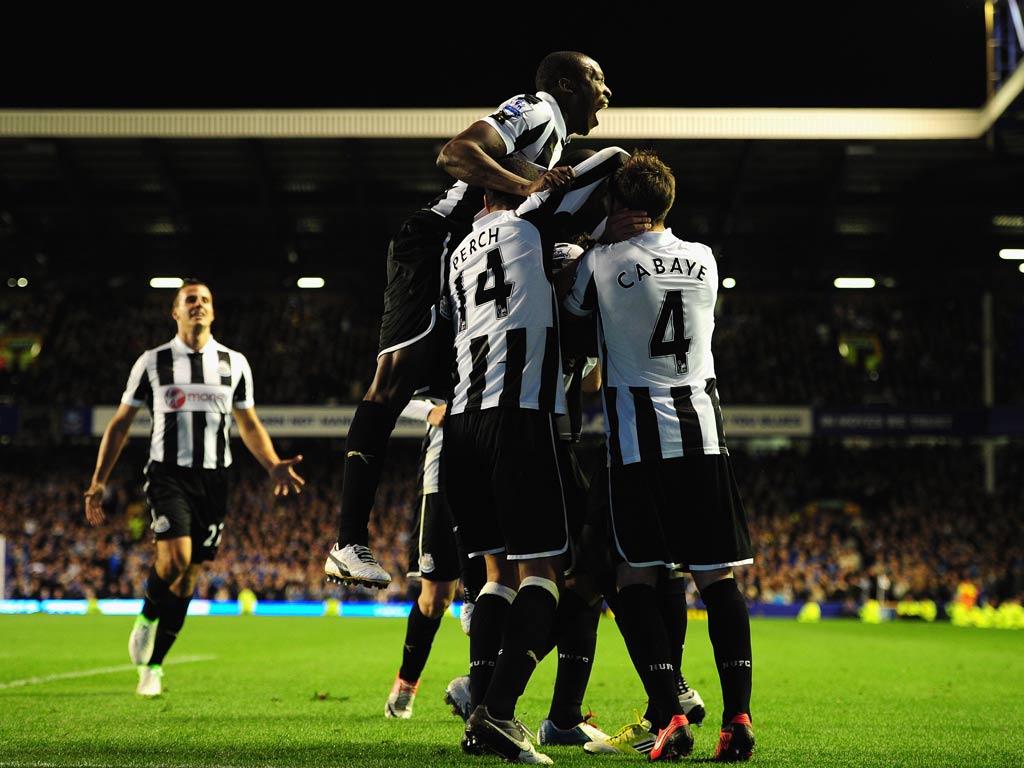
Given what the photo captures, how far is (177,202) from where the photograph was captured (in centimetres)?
2488

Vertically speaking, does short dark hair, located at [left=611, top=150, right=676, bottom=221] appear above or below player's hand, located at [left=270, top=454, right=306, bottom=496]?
above

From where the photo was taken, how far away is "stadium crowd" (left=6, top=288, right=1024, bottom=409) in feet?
89.5

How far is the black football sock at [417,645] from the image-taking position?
242 inches

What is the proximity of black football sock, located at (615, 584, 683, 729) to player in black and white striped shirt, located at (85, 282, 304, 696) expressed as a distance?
9.57ft

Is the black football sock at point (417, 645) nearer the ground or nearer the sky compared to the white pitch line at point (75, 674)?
nearer the sky

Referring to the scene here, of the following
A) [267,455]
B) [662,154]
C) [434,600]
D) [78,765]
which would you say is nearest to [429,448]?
[434,600]

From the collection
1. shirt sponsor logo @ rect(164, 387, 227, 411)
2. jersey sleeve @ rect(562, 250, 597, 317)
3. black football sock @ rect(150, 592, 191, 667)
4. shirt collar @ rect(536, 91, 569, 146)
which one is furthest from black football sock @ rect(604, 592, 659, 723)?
shirt sponsor logo @ rect(164, 387, 227, 411)

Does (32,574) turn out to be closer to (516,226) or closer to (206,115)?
(206,115)

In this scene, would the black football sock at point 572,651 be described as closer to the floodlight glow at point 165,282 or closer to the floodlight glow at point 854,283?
the floodlight glow at point 854,283

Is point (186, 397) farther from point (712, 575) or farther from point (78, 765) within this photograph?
point (712, 575)

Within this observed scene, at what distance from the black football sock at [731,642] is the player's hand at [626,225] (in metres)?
1.39

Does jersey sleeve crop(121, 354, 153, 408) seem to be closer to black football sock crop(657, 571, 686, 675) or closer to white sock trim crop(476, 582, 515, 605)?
white sock trim crop(476, 582, 515, 605)

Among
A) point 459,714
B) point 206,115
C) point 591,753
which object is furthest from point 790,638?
point 206,115

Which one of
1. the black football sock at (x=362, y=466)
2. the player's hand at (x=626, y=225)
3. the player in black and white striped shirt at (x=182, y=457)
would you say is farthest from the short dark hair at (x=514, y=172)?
the player in black and white striped shirt at (x=182, y=457)
